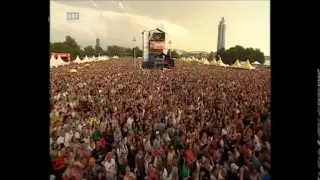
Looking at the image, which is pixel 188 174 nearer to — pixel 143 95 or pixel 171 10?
pixel 143 95

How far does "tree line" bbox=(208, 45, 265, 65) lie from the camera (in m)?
2.01

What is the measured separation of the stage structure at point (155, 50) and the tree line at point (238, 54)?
27 centimetres

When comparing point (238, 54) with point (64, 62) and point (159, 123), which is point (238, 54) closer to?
point (159, 123)

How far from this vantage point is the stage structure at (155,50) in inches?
84.2

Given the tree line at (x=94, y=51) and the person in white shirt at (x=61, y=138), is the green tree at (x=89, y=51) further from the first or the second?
the person in white shirt at (x=61, y=138)

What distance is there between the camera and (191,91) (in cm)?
209

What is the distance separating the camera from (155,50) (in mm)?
2160

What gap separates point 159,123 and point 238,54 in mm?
601

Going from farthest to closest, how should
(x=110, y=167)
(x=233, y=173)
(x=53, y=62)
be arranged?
(x=53, y=62) < (x=110, y=167) < (x=233, y=173)

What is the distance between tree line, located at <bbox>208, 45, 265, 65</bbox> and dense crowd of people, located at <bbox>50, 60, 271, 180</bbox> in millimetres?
63

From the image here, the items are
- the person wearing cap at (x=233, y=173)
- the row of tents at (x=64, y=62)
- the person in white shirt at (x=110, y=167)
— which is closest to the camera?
the person wearing cap at (x=233, y=173)

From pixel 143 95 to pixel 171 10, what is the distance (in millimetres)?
526

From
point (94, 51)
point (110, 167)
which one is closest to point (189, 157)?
point (110, 167)

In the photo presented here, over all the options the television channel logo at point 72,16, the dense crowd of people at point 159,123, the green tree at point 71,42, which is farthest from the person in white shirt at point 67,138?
the television channel logo at point 72,16
